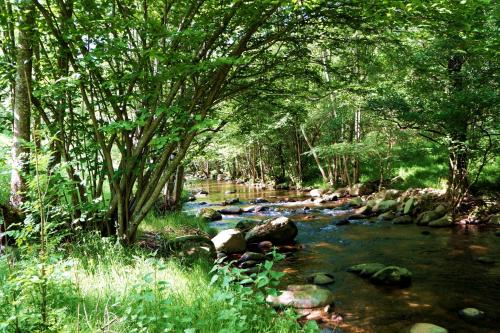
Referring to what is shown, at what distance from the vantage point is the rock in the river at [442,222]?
12.5m

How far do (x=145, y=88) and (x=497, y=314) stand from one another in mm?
7093

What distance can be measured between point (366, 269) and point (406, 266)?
1.27 m

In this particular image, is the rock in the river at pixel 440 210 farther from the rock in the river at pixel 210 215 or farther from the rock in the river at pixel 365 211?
the rock in the river at pixel 210 215

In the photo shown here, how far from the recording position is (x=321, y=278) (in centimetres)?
773

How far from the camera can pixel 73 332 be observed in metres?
2.95

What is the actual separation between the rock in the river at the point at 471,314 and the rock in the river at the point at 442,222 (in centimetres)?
701

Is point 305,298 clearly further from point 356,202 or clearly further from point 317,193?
point 317,193

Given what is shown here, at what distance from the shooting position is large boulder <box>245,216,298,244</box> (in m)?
11.4

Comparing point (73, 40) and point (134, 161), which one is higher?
point (73, 40)

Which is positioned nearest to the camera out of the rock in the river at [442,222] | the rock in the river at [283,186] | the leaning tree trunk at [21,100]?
the leaning tree trunk at [21,100]

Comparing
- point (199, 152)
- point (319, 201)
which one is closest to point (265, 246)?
point (199, 152)

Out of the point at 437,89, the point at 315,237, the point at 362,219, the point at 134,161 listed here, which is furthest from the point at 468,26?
the point at 362,219

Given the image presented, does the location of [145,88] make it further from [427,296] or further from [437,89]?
[437,89]

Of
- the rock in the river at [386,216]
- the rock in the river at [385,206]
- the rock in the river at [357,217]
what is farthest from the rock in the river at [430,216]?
the rock in the river at [357,217]
